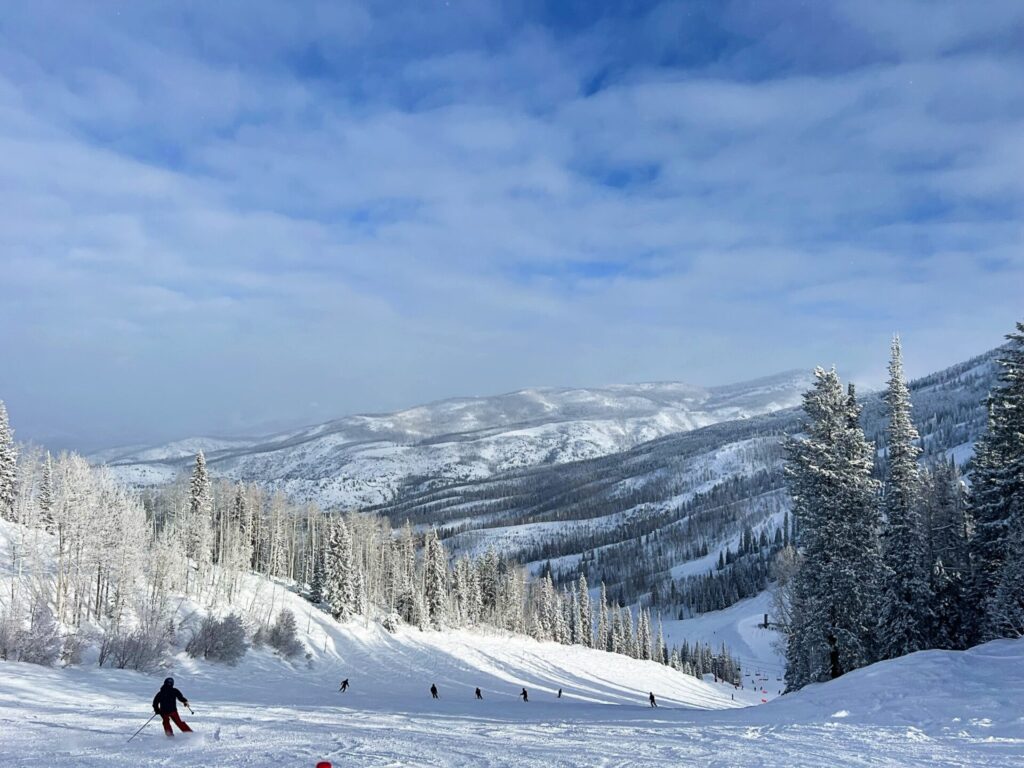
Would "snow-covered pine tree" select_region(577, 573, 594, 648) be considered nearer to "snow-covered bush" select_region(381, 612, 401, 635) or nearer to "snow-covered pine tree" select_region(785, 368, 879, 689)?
"snow-covered bush" select_region(381, 612, 401, 635)

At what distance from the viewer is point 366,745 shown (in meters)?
Answer: 15.7

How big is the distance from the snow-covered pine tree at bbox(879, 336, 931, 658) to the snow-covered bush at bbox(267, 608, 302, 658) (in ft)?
152

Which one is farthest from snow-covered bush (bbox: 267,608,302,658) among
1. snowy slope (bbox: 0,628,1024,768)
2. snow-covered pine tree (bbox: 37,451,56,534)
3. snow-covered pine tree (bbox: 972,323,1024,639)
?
snow-covered pine tree (bbox: 972,323,1024,639)

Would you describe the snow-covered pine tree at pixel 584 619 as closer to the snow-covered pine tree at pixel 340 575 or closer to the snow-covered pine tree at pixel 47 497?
the snow-covered pine tree at pixel 340 575

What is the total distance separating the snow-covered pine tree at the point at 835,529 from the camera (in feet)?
100

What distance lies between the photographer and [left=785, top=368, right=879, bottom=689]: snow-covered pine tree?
30484 millimetres

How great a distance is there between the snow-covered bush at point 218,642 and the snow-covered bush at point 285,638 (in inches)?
260

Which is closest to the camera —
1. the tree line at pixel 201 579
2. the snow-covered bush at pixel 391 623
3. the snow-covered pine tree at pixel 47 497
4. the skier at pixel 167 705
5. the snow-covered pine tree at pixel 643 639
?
the skier at pixel 167 705

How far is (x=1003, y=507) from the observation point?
31656 mm

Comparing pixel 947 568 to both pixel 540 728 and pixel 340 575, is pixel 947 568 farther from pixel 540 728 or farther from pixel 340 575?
pixel 340 575

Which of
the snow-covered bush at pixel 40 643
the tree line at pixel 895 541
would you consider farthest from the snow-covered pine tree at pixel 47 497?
the tree line at pixel 895 541

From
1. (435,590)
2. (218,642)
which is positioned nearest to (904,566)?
(218,642)

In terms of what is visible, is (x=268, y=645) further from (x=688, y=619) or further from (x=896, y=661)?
(x=688, y=619)

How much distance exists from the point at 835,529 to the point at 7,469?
75893mm
